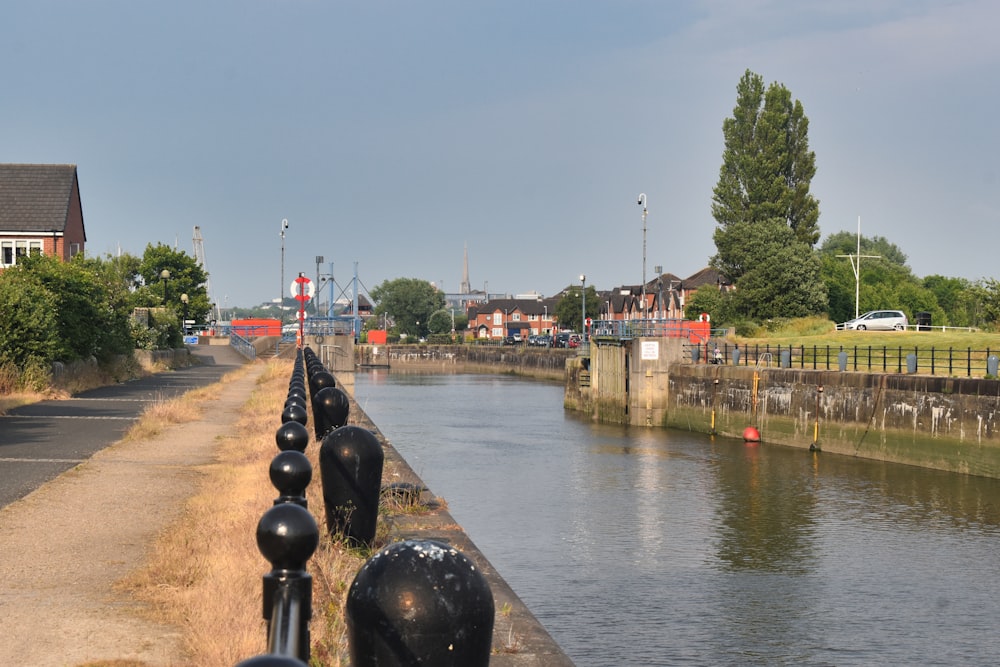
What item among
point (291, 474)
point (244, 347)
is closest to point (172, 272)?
point (244, 347)

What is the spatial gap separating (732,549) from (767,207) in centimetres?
6018

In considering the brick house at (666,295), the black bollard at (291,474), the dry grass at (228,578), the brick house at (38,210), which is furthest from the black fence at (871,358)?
the brick house at (666,295)

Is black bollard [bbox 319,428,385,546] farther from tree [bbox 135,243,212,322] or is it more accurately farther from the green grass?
tree [bbox 135,243,212,322]

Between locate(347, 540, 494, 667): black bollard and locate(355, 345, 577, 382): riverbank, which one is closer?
locate(347, 540, 494, 667): black bollard

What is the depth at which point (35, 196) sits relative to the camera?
6259cm

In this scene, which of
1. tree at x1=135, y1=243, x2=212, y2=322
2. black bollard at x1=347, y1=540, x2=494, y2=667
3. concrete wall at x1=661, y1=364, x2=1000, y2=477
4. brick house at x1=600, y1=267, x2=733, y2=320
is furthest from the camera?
brick house at x1=600, y1=267, x2=733, y2=320

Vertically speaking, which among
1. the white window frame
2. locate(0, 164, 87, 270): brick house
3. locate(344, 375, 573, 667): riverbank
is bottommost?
locate(344, 375, 573, 667): riverbank

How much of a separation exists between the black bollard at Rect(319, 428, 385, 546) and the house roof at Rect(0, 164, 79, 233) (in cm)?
5801

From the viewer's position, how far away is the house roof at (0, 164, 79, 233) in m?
61.1

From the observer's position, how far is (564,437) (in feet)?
146

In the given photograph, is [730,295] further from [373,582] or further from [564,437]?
[373,582]

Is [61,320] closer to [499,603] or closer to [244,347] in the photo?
[499,603]

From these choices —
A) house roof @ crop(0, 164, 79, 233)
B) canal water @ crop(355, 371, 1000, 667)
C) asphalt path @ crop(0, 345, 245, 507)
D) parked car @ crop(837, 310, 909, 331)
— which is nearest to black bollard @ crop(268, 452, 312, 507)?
asphalt path @ crop(0, 345, 245, 507)

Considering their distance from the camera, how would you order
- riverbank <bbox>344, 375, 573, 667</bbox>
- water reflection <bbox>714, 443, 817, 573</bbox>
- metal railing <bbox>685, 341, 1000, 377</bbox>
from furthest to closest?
1. metal railing <bbox>685, 341, 1000, 377</bbox>
2. water reflection <bbox>714, 443, 817, 573</bbox>
3. riverbank <bbox>344, 375, 573, 667</bbox>
